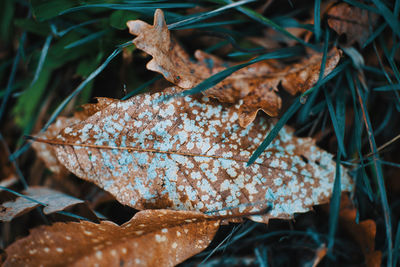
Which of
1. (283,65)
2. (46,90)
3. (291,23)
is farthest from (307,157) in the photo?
(46,90)

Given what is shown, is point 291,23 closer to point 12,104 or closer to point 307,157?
point 307,157

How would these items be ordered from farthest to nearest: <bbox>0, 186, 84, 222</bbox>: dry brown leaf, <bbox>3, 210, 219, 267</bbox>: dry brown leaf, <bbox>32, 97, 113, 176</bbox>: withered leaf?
<bbox>32, 97, 113, 176</bbox>: withered leaf < <bbox>0, 186, 84, 222</bbox>: dry brown leaf < <bbox>3, 210, 219, 267</bbox>: dry brown leaf

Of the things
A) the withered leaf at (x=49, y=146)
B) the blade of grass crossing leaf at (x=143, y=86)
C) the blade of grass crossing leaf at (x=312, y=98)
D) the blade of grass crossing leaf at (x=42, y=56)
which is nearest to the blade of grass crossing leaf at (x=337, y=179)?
the blade of grass crossing leaf at (x=312, y=98)

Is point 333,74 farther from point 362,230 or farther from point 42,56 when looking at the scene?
point 42,56

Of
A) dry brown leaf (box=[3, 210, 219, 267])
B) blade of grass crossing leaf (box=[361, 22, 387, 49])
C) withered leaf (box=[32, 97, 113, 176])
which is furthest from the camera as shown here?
withered leaf (box=[32, 97, 113, 176])

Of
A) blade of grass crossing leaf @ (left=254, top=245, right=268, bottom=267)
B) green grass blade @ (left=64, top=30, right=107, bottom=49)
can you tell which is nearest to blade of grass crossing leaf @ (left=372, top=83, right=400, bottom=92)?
blade of grass crossing leaf @ (left=254, top=245, right=268, bottom=267)

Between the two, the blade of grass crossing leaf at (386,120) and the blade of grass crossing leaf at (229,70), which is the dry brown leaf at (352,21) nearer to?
the blade of grass crossing leaf at (229,70)

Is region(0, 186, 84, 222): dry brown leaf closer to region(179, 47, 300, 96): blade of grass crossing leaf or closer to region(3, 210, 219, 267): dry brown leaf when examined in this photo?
region(3, 210, 219, 267): dry brown leaf

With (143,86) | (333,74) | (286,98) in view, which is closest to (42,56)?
(143,86)
